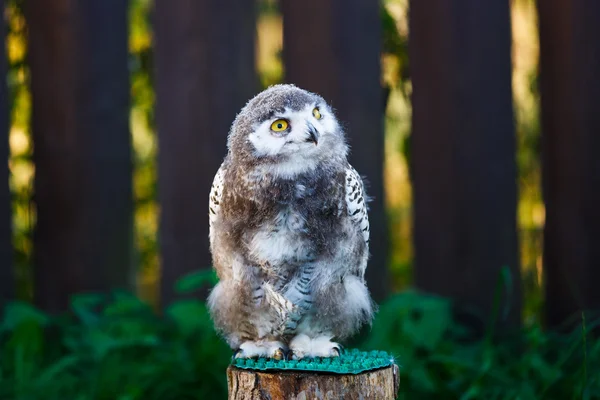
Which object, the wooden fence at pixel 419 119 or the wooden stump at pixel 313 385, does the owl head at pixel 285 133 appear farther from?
the wooden fence at pixel 419 119

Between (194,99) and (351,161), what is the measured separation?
2.54 ft

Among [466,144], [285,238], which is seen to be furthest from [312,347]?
[466,144]

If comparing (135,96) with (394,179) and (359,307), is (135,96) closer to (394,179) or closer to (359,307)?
(394,179)

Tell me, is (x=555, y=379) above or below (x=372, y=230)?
below

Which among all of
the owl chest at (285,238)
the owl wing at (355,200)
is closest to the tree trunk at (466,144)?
the owl wing at (355,200)

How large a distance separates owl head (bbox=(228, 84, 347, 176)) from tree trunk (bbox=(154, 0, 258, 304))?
1.29 meters

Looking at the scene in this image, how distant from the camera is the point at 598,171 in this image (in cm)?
358

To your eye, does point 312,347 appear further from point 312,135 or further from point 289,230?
point 312,135

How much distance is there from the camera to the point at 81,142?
3812mm

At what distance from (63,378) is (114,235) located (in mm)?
783

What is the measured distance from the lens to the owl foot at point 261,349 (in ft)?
8.08

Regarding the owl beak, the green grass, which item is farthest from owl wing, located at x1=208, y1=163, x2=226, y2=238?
the green grass

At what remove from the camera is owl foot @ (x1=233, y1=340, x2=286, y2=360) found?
2463mm

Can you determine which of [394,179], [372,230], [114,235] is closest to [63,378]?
[114,235]
